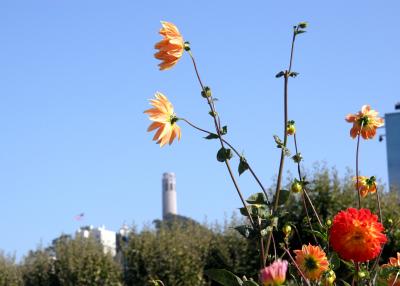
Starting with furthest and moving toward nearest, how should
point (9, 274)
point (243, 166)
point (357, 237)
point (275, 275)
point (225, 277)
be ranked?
point (9, 274), point (243, 166), point (225, 277), point (357, 237), point (275, 275)

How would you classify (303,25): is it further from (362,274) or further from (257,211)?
(362,274)

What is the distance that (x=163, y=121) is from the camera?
98.9 inches

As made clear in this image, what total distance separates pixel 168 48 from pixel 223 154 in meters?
0.38

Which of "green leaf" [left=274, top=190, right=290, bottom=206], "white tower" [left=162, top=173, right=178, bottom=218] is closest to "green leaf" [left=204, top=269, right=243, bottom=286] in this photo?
"green leaf" [left=274, top=190, right=290, bottom=206]

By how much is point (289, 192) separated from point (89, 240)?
53.6 ft

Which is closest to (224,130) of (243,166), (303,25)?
(243,166)

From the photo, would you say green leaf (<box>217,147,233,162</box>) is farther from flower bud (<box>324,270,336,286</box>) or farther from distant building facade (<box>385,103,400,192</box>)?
distant building facade (<box>385,103,400,192</box>)

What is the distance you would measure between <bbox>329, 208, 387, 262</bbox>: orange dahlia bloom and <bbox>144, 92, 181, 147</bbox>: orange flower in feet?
2.13

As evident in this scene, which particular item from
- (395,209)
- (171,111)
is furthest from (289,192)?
(395,209)

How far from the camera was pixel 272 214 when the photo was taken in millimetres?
2379

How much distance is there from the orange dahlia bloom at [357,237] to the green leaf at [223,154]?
46cm

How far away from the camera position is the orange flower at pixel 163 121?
2512 mm

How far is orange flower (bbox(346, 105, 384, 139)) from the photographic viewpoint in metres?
3.27

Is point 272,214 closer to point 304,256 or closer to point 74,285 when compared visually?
point 304,256
